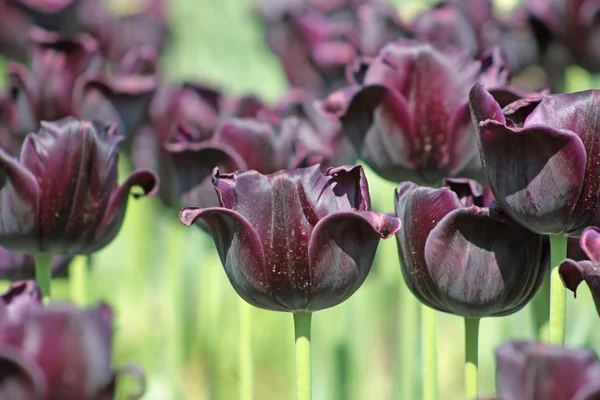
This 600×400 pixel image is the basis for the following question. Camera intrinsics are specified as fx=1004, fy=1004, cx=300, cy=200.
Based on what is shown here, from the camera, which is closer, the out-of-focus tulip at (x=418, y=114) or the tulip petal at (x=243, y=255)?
the tulip petal at (x=243, y=255)

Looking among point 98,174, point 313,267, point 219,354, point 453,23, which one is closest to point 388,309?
point 219,354

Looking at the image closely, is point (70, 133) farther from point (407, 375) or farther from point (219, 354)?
point (219, 354)

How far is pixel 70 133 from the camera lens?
1.20 meters

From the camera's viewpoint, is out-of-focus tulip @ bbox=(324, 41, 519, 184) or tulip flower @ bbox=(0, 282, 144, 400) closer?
tulip flower @ bbox=(0, 282, 144, 400)

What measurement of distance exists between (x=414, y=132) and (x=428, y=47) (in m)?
0.12

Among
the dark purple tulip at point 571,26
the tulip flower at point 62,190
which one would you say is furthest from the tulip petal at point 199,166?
the dark purple tulip at point 571,26

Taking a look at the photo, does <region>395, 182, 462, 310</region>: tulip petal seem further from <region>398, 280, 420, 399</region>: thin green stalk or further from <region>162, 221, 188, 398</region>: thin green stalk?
<region>162, 221, 188, 398</region>: thin green stalk

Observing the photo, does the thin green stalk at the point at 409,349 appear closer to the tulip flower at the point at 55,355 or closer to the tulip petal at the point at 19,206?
the tulip petal at the point at 19,206

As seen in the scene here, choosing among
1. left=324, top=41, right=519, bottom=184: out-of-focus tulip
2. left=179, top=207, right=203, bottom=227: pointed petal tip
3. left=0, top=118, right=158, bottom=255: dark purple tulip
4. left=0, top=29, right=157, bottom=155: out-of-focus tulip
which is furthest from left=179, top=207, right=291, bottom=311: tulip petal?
left=0, top=29, right=157, bottom=155: out-of-focus tulip

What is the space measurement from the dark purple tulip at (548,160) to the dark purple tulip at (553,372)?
0.20 meters

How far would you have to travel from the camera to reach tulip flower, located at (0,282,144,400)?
80 cm

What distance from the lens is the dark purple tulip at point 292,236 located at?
0.95 meters

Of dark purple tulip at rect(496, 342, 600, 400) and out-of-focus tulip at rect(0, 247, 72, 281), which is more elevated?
out-of-focus tulip at rect(0, 247, 72, 281)

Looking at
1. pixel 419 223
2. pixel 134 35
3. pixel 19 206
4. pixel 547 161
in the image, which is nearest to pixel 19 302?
pixel 19 206
